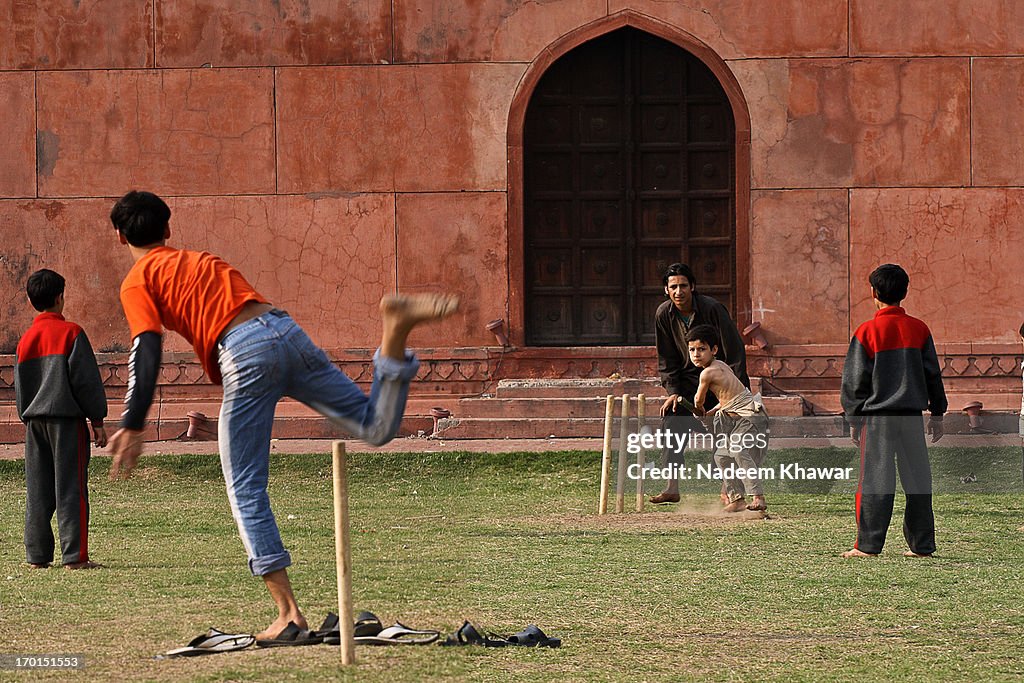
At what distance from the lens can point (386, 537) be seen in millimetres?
9938

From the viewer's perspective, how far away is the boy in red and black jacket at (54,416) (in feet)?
28.7

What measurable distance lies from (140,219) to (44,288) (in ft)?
8.99

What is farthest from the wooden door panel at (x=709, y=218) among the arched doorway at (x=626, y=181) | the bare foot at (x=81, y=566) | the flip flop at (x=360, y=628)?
the flip flop at (x=360, y=628)

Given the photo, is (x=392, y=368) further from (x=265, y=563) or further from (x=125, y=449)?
(x=125, y=449)

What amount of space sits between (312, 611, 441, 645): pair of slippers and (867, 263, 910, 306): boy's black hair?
143 inches

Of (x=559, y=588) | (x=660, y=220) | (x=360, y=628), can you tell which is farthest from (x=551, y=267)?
(x=360, y=628)

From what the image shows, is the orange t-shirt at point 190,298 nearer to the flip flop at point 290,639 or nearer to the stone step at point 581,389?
the flip flop at point 290,639

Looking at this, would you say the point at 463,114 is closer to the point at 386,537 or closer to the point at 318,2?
the point at 318,2

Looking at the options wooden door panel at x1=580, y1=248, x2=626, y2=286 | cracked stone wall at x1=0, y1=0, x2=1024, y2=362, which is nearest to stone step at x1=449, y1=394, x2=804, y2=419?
cracked stone wall at x1=0, y1=0, x2=1024, y2=362

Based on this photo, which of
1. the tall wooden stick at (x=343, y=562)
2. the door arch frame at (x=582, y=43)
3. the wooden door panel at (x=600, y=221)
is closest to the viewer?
the tall wooden stick at (x=343, y=562)

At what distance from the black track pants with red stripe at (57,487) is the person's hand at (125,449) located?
2.86m

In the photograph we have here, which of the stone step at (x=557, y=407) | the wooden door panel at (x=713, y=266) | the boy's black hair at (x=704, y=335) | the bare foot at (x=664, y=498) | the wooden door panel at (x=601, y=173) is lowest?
the bare foot at (x=664, y=498)

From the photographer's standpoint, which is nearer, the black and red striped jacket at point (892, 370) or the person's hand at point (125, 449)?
the person's hand at point (125, 449)

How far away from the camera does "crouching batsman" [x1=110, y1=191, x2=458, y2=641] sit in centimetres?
596
